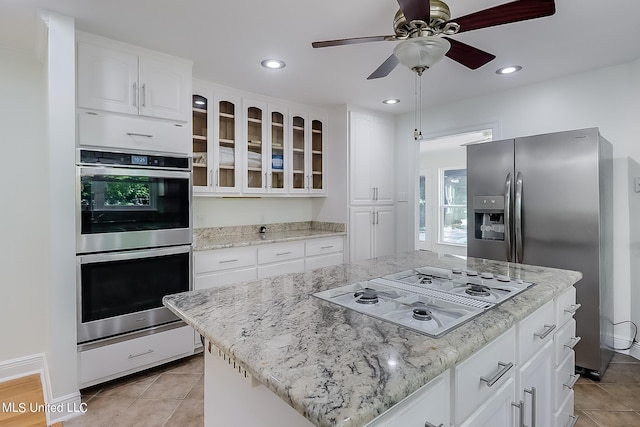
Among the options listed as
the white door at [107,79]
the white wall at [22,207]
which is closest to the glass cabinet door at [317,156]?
the white door at [107,79]

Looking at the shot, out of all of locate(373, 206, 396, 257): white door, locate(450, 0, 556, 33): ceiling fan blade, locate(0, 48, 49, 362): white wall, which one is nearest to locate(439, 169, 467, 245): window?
locate(373, 206, 396, 257): white door

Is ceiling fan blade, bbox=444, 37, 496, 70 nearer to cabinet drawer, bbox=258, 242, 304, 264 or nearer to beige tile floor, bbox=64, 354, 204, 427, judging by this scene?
cabinet drawer, bbox=258, 242, 304, 264

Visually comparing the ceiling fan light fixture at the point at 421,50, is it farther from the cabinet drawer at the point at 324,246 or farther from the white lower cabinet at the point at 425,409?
the cabinet drawer at the point at 324,246

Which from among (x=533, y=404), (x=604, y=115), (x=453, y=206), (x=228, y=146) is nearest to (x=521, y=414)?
(x=533, y=404)

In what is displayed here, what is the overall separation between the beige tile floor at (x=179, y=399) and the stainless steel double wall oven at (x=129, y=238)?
1.29 ft

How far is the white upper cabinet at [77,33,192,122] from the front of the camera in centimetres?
213

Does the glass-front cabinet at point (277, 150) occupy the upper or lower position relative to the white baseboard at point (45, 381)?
upper

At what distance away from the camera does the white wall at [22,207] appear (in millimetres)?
2342

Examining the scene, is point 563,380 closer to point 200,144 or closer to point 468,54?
point 468,54

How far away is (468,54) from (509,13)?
16.2 inches

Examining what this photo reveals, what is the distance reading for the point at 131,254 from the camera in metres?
2.28

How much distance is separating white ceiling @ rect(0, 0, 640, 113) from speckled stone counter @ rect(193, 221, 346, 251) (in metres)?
1.46

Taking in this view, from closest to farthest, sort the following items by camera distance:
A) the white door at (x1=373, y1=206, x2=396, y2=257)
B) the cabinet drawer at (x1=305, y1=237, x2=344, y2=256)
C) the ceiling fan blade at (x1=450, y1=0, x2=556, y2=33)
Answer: the ceiling fan blade at (x1=450, y1=0, x2=556, y2=33), the cabinet drawer at (x1=305, y1=237, x2=344, y2=256), the white door at (x1=373, y1=206, x2=396, y2=257)

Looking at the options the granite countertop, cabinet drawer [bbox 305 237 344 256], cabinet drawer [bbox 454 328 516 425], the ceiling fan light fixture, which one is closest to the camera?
the granite countertop
